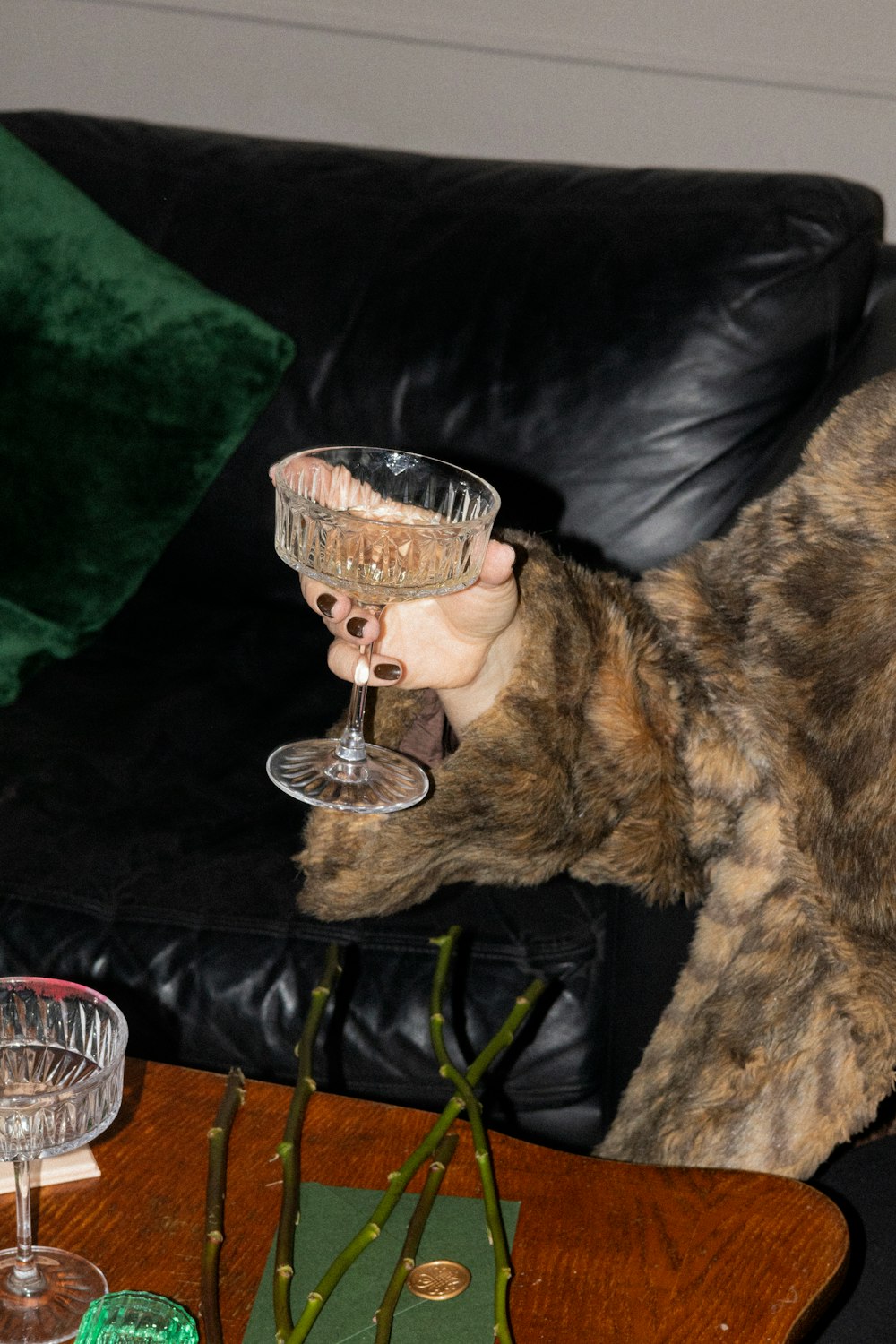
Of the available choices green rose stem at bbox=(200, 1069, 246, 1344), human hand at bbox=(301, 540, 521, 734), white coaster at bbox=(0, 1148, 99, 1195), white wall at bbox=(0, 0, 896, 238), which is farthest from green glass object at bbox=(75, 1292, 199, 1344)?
white wall at bbox=(0, 0, 896, 238)

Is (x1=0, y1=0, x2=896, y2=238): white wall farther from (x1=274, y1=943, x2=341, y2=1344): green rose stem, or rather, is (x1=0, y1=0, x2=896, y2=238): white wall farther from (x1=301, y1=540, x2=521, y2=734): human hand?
(x1=274, y1=943, x2=341, y2=1344): green rose stem

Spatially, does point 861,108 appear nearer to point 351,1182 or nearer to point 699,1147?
point 699,1147

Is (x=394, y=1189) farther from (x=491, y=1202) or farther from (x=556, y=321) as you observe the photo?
(x=556, y=321)

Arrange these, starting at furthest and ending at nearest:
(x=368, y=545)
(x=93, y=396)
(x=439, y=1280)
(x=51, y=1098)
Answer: (x=93, y=396) < (x=368, y=545) < (x=439, y=1280) < (x=51, y=1098)

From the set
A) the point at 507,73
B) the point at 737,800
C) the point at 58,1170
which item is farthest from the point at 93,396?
the point at 507,73

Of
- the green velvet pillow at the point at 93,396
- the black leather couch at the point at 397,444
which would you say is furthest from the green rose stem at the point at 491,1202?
the green velvet pillow at the point at 93,396

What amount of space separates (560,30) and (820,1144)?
2.21m

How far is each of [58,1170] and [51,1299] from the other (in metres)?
0.12

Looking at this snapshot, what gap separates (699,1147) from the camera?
1.23m

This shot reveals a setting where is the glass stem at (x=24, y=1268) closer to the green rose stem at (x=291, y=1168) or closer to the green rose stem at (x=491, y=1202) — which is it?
the green rose stem at (x=291, y=1168)

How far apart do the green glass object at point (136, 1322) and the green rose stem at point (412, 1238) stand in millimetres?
107

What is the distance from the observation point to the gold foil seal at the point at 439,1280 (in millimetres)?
871

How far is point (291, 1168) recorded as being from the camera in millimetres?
938

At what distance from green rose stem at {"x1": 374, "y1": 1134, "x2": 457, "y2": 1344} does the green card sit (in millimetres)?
10
